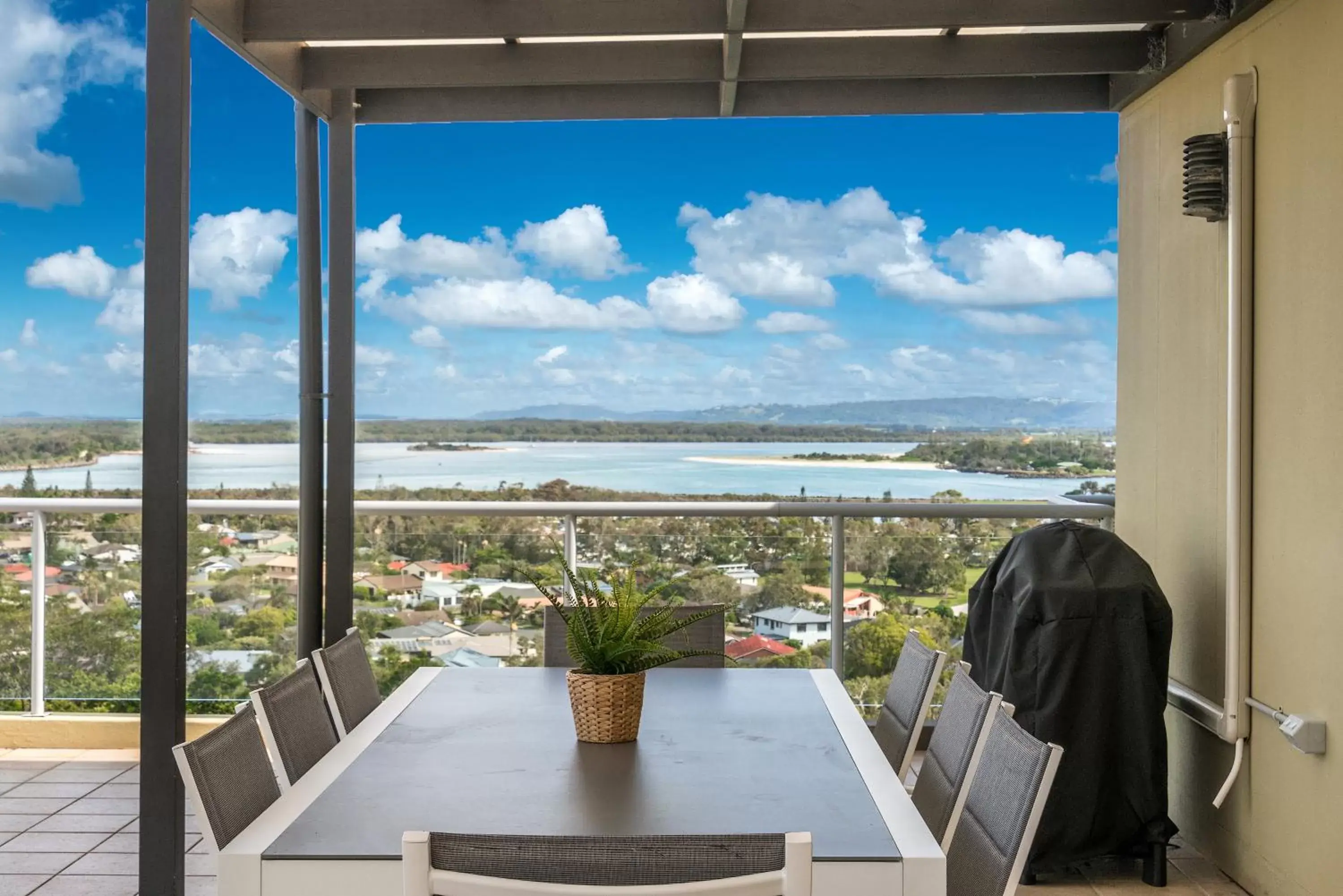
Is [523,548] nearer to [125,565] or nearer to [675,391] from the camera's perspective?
[125,565]

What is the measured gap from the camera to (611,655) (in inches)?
93.2

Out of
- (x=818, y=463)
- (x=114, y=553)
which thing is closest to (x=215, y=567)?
(x=114, y=553)

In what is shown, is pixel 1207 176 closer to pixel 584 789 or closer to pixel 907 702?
pixel 907 702

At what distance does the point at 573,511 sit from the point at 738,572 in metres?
0.75

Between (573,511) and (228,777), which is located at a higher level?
(573,511)

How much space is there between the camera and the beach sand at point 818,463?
A: 6.73m

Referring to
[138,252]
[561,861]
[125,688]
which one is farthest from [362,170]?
[561,861]

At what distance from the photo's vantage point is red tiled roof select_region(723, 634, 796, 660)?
193 inches

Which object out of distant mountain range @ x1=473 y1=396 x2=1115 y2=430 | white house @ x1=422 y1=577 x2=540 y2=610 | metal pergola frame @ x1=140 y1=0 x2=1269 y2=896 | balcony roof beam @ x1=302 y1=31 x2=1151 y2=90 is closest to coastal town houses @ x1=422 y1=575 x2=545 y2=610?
white house @ x1=422 y1=577 x2=540 y2=610

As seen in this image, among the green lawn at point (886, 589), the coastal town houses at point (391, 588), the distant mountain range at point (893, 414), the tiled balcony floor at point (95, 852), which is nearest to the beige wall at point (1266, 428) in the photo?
the tiled balcony floor at point (95, 852)

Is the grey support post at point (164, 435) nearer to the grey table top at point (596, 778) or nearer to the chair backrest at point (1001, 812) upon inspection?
the grey table top at point (596, 778)

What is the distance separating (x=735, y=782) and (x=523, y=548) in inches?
111

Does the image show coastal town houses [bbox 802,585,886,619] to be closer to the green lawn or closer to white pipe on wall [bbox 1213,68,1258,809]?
the green lawn

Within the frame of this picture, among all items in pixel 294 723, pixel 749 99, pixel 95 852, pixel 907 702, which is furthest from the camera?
pixel 749 99
